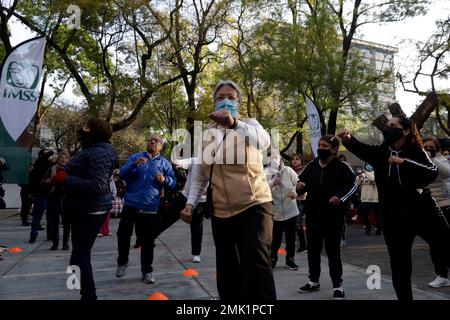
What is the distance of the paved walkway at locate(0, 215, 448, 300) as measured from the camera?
15.1 ft

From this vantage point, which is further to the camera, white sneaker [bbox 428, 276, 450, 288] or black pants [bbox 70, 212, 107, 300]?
white sneaker [bbox 428, 276, 450, 288]

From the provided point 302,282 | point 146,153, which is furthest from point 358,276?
point 146,153

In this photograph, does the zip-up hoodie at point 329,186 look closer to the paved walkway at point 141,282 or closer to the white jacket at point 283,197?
the paved walkway at point 141,282

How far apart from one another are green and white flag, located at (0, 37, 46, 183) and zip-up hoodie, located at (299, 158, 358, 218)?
6.62 metres

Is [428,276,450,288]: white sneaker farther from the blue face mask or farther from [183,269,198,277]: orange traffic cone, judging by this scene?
the blue face mask

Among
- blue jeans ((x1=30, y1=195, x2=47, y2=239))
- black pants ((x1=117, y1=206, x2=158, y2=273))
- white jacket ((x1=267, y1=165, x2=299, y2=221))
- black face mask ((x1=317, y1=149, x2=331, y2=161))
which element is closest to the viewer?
black face mask ((x1=317, y1=149, x2=331, y2=161))

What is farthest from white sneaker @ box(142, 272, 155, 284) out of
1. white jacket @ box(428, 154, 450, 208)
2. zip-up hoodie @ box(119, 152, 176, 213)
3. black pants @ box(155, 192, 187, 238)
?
white jacket @ box(428, 154, 450, 208)

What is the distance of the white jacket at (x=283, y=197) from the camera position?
21.3 ft

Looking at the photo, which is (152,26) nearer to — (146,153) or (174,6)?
(174,6)

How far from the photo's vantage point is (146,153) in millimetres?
5711

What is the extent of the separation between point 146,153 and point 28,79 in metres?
4.98

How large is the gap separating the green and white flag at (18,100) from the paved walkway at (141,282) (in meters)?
2.50

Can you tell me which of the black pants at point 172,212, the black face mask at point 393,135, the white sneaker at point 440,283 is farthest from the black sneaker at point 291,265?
the black face mask at point 393,135

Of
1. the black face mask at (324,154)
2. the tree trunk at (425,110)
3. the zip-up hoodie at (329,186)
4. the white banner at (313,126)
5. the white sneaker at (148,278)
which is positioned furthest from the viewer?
the tree trunk at (425,110)
